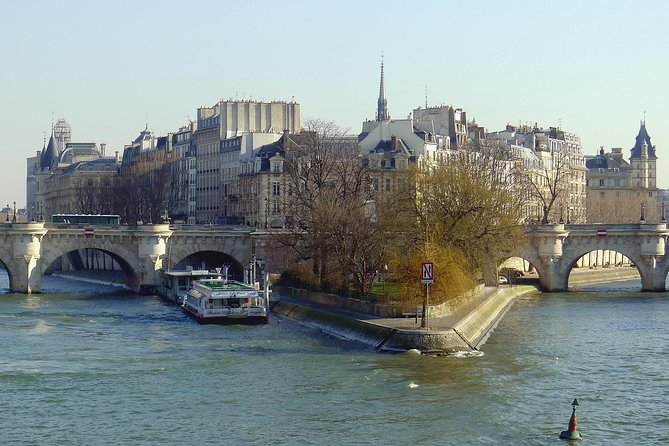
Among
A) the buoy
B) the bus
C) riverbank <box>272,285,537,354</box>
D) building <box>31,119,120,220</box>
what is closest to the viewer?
the buoy

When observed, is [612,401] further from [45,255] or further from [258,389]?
[45,255]

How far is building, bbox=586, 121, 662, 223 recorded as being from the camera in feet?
529

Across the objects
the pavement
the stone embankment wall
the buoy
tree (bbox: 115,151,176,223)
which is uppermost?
tree (bbox: 115,151,176,223)

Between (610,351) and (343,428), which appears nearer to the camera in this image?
(343,428)

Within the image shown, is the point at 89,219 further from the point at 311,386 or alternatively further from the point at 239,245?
the point at 311,386

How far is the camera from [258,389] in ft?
147

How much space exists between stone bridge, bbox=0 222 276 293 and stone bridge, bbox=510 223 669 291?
18.3 meters

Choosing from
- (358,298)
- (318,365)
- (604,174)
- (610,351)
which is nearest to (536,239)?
(358,298)

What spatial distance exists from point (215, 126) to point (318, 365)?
8813 cm

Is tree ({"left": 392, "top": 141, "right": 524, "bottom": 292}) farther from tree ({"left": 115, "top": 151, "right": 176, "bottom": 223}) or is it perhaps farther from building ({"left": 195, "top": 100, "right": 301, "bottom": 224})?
tree ({"left": 115, "top": 151, "right": 176, "bottom": 223})

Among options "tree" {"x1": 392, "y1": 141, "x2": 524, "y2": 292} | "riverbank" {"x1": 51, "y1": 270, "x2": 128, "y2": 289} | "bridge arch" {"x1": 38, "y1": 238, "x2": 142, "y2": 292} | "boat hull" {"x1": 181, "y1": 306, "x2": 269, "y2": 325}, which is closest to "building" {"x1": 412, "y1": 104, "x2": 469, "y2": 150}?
"riverbank" {"x1": 51, "y1": 270, "x2": 128, "y2": 289}

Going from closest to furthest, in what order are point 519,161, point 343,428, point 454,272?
point 343,428 < point 454,272 < point 519,161

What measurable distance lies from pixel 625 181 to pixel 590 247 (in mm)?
84596

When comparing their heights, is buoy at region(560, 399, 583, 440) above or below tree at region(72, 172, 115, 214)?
below
